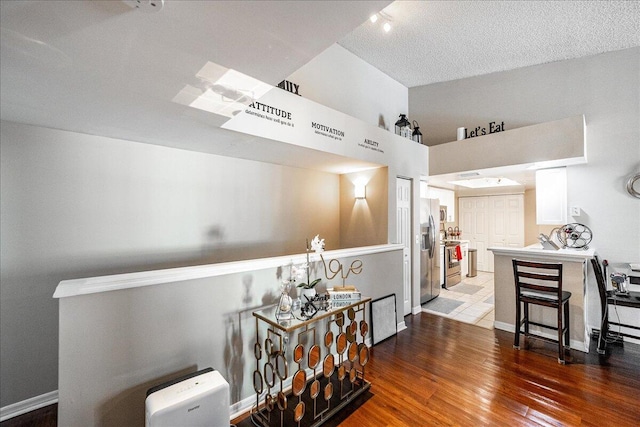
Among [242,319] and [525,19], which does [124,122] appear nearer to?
[242,319]

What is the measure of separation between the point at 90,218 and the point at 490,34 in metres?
5.12

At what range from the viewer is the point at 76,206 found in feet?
7.86

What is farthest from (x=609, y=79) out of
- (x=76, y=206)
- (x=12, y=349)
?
(x=12, y=349)

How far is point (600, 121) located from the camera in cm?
369

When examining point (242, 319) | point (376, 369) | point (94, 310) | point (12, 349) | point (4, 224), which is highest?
point (4, 224)

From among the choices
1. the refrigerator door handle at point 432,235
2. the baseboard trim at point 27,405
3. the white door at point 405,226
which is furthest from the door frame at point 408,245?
the baseboard trim at point 27,405

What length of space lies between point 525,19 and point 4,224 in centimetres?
569

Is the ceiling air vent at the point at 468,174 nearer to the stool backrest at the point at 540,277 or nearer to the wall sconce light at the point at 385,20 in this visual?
the stool backrest at the point at 540,277

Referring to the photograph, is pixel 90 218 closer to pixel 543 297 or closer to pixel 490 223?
pixel 543 297

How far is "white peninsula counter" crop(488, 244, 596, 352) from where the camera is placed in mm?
3168

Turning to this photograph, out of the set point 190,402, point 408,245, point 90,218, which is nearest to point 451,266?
point 408,245

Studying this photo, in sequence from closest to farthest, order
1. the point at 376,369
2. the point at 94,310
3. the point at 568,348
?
the point at 94,310
the point at 376,369
the point at 568,348

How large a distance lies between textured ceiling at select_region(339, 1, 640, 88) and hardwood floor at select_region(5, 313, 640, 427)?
12.7 ft

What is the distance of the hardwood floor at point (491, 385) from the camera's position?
2.07 meters
